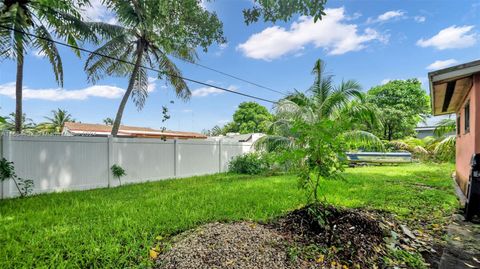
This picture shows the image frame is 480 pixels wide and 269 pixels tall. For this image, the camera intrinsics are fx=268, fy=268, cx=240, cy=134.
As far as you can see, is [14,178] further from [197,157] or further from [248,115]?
[248,115]

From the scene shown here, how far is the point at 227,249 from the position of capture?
9.43 feet

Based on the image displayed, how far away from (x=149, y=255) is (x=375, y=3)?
26.8 feet

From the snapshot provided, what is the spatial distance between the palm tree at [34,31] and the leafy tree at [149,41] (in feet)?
3.23

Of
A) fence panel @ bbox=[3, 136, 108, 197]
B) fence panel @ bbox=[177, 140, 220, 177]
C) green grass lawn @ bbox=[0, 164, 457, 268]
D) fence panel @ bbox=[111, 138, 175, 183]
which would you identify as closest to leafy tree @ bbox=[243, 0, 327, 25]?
green grass lawn @ bbox=[0, 164, 457, 268]

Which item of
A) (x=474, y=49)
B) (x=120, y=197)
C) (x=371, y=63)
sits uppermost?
(x=371, y=63)

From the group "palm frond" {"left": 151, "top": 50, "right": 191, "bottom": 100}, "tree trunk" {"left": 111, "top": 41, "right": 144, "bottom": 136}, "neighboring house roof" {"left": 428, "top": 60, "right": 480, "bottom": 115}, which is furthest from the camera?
"palm frond" {"left": 151, "top": 50, "right": 191, "bottom": 100}

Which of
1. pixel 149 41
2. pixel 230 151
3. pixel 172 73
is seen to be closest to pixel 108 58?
pixel 149 41

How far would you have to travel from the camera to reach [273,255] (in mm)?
2832

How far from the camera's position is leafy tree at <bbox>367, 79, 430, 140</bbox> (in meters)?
24.8

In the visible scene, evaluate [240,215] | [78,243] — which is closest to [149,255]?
[78,243]

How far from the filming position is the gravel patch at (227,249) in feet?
8.61

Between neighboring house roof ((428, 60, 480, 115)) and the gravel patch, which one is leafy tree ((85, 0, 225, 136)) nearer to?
the gravel patch

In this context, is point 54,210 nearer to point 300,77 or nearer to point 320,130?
point 320,130

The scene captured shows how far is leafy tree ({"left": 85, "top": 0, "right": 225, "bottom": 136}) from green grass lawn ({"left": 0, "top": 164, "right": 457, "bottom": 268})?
130 inches
